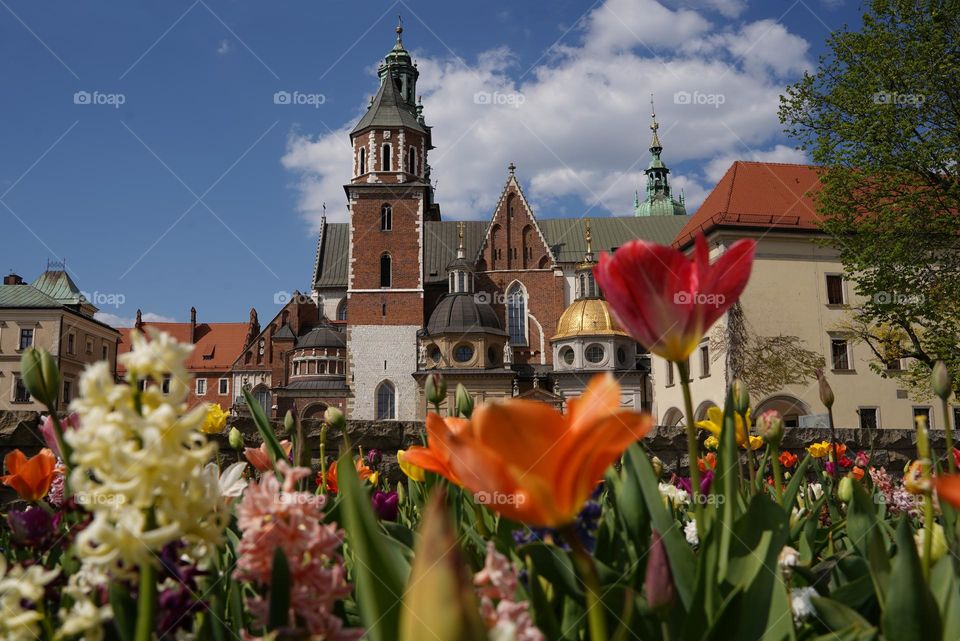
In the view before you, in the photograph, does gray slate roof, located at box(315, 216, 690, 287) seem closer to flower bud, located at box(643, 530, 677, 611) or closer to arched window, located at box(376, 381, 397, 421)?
arched window, located at box(376, 381, 397, 421)

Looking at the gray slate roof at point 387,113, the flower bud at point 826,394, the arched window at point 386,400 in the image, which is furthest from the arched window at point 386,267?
the flower bud at point 826,394

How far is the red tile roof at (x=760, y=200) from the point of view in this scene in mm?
28578

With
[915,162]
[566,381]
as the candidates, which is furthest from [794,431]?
[566,381]

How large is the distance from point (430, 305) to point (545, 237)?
9.66 metres

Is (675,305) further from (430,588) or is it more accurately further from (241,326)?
(241,326)

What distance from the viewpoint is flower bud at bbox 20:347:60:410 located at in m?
1.33

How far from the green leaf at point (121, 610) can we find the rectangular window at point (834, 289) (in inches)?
1213

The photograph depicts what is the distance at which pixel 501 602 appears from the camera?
0.79m

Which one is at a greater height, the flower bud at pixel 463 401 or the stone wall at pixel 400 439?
the flower bud at pixel 463 401

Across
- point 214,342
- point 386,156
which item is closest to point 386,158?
point 386,156

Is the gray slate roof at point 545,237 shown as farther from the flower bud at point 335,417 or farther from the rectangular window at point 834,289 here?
the flower bud at point 335,417

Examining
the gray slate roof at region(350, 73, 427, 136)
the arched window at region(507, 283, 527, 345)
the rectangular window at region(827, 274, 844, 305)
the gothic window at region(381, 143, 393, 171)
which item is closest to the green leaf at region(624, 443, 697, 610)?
the rectangular window at region(827, 274, 844, 305)

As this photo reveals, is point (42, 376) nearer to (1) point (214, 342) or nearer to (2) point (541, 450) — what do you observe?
(2) point (541, 450)

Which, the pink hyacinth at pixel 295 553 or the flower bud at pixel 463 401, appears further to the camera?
the flower bud at pixel 463 401
